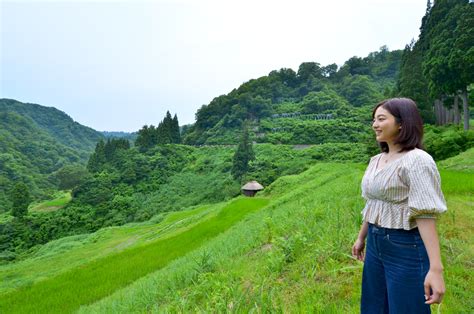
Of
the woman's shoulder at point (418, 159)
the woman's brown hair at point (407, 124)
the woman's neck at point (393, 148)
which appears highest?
the woman's brown hair at point (407, 124)

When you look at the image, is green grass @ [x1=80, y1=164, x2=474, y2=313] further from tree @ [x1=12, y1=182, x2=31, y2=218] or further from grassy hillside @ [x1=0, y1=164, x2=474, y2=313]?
tree @ [x1=12, y1=182, x2=31, y2=218]

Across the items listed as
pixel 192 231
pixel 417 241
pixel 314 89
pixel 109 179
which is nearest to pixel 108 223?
pixel 109 179

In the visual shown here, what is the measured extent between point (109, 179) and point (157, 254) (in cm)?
3573

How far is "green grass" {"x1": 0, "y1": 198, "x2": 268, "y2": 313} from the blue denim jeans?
22.0 feet

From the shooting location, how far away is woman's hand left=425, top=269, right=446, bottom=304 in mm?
1521

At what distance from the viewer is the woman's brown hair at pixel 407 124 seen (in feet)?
5.97

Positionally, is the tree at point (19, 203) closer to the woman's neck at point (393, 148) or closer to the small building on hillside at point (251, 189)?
the small building on hillside at point (251, 189)

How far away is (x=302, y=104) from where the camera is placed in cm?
5562

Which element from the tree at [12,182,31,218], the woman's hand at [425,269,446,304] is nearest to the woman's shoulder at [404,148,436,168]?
the woman's hand at [425,269,446,304]

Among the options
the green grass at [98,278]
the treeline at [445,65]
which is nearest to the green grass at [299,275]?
the green grass at [98,278]

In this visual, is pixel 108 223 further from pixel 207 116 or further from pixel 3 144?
pixel 3 144

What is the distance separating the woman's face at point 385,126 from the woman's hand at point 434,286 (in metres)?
0.78

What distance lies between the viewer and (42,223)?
107ft

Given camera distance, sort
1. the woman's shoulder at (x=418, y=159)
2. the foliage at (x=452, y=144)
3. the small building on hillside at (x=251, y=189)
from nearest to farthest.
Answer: the woman's shoulder at (x=418, y=159) < the foliage at (x=452, y=144) < the small building on hillside at (x=251, y=189)
